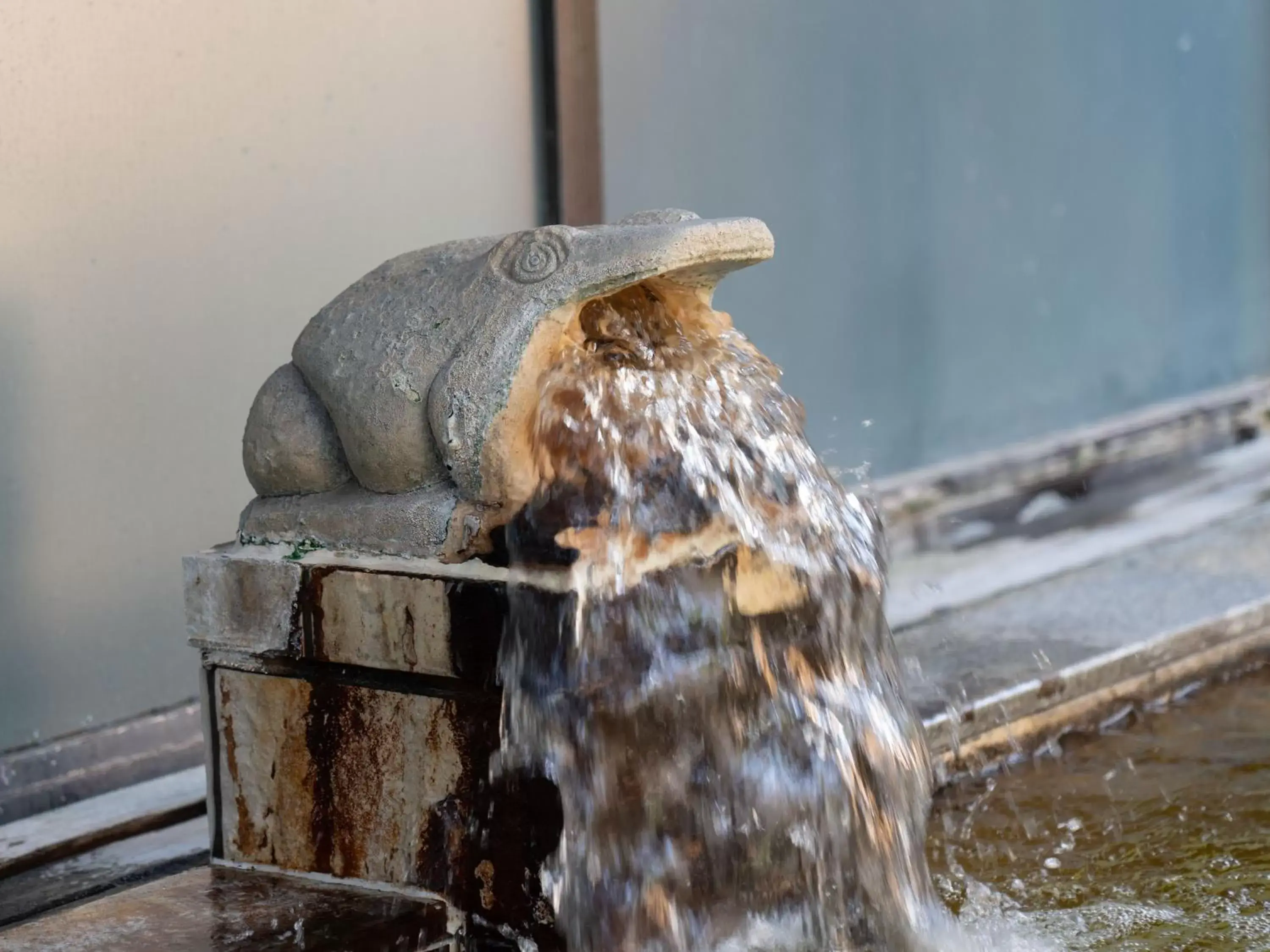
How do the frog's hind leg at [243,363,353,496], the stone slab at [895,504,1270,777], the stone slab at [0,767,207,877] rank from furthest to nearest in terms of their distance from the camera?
the stone slab at [895,504,1270,777]
the stone slab at [0,767,207,877]
the frog's hind leg at [243,363,353,496]

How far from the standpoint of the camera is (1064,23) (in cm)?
568

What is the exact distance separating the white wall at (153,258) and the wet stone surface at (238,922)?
104 cm

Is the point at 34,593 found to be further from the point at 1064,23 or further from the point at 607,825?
the point at 1064,23

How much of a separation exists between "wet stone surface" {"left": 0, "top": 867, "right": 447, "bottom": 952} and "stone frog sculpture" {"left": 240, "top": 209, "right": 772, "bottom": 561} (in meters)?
0.51

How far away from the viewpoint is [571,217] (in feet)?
13.1

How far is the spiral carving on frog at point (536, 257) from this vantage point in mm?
2160

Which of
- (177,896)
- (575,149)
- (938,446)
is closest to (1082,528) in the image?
(938,446)

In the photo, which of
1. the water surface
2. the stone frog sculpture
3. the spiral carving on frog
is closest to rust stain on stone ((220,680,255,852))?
the stone frog sculpture

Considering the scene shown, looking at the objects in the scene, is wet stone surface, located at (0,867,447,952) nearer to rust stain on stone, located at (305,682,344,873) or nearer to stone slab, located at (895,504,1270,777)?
rust stain on stone, located at (305,682,344,873)

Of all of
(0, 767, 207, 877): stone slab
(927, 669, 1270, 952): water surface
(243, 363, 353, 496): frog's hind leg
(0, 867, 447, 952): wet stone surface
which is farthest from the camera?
(0, 767, 207, 877): stone slab

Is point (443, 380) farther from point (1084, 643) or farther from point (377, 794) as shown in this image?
point (1084, 643)

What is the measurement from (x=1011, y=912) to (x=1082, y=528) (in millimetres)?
3031

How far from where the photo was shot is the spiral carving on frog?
7.09ft

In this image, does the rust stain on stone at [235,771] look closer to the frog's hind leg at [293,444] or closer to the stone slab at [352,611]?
the stone slab at [352,611]
